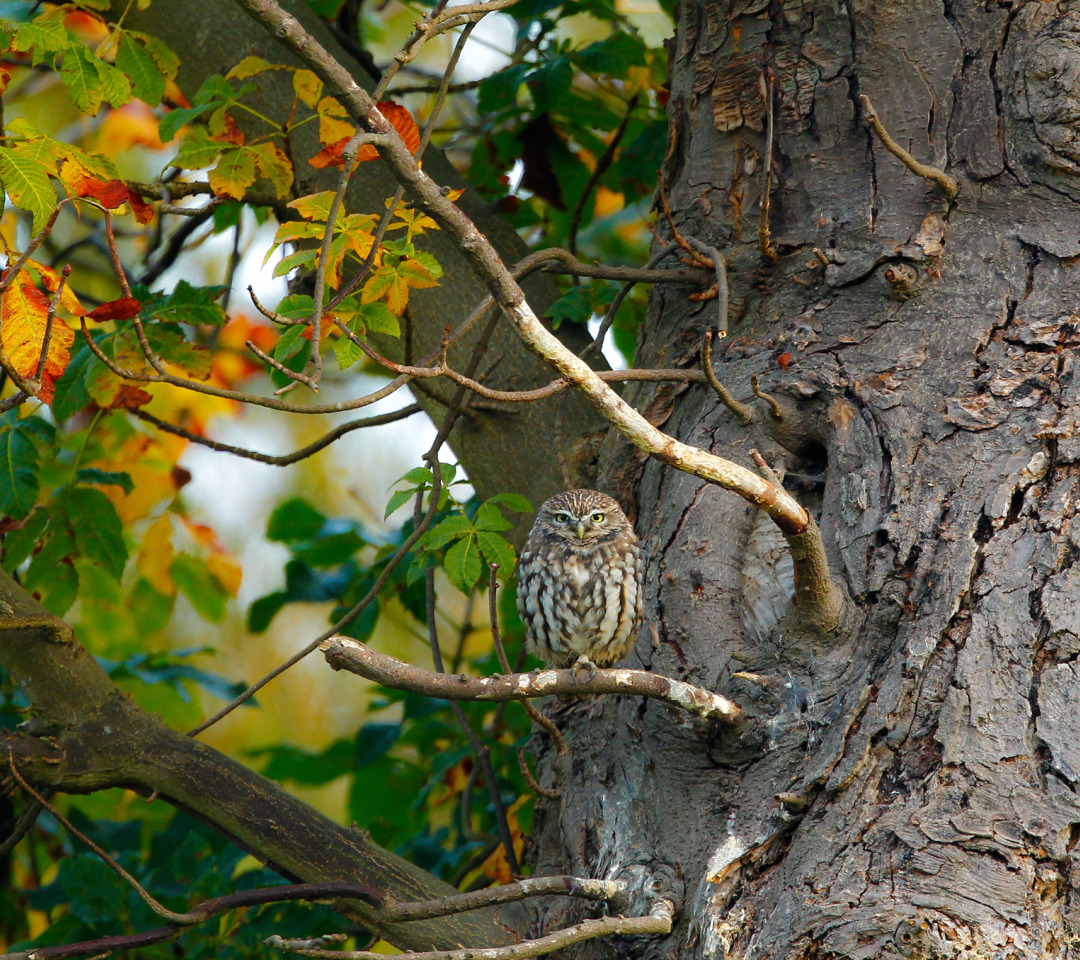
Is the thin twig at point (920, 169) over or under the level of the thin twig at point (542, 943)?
over

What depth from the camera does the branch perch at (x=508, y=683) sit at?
2.11 meters

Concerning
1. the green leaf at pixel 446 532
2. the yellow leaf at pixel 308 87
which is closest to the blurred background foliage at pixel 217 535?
the green leaf at pixel 446 532

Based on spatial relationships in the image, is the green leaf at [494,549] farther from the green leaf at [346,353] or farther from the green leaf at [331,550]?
the green leaf at [331,550]

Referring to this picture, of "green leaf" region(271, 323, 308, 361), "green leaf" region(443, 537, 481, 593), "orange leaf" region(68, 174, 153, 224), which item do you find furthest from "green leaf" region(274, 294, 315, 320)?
"green leaf" region(443, 537, 481, 593)

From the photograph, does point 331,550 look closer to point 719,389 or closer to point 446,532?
point 446,532

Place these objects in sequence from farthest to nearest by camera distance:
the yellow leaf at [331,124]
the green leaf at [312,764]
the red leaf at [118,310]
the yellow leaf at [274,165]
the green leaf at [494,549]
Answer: the green leaf at [312,764] < the yellow leaf at [274,165] < the yellow leaf at [331,124] < the green leaf at [494,549] < the red leaf at [118,310]

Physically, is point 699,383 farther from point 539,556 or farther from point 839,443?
point 539,556

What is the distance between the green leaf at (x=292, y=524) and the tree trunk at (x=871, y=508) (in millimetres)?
1688

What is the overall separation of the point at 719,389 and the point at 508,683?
92 centimetres

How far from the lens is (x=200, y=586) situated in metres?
4.67

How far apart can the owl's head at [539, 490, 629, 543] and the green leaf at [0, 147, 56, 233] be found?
70.4 inches

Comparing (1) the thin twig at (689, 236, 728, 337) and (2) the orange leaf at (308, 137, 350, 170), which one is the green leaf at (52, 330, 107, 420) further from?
(1) the thin twig at (689, 236, 728, 337)

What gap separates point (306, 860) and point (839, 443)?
1897 millimetres

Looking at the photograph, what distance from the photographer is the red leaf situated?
2.74m
